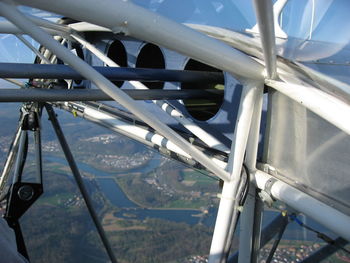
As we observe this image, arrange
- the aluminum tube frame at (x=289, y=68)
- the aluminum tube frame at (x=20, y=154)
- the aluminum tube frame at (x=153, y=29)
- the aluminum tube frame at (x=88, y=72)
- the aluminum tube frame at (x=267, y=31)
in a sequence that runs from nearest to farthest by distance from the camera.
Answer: the aluminum tube frame at (x=153, y=29) → the aluminum tube frame at (x=88, y=72) → the aluminum tube frame at (x=267, y=31) → the aluminum tube frame at (x=289, y=68) → the aluminum tube frame at (x=20, y=154)

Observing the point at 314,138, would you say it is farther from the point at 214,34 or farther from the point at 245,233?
the point at 214,34

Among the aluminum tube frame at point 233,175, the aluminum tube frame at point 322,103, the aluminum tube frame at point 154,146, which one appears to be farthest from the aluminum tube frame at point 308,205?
the aluminum tube frame at point 154,146

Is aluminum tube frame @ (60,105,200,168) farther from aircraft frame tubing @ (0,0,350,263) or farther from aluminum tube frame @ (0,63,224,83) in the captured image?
aircraft frame tubing @ (0,0,350,263)

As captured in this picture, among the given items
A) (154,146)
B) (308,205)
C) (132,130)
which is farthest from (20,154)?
(308,205)

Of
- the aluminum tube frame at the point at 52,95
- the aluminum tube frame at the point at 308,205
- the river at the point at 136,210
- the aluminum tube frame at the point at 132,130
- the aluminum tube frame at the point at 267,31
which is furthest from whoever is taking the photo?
the river at the point at 136,210

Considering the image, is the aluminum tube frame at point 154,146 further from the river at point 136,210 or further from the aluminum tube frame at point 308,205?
the river at point 136,210

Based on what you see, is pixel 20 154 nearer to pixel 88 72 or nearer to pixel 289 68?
pixel 88 72

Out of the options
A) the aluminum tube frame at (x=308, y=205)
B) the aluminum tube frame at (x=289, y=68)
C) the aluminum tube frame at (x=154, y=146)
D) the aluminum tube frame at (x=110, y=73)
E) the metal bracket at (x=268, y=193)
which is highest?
the aluminum tube frame at (x=289, y=68)
